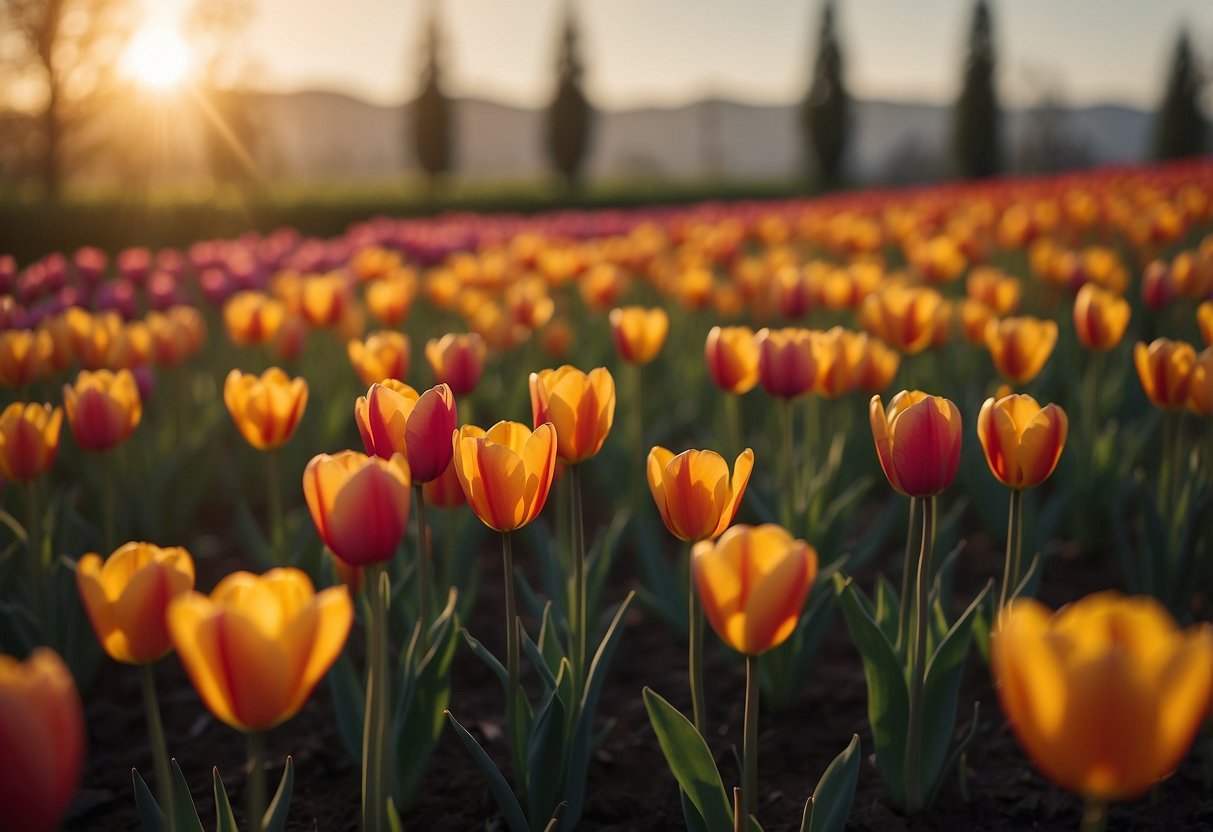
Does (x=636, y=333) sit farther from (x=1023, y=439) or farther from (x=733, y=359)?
(x=1023, y=439)

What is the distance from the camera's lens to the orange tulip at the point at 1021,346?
2887mm

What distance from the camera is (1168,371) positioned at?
253 centimetres

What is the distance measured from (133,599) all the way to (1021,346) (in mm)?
2398

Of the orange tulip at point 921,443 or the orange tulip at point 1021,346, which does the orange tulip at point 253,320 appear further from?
the orange tulip at point 921,443

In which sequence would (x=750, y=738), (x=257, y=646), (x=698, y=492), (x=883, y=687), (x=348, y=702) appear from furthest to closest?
1. (x=348, y=702)
2. (x=883, y=687)
3. (x=698, y=492)
4. (x=750, y=738)
5. (x=257, y=646)

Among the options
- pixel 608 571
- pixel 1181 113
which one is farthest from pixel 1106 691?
pixel 1181 113

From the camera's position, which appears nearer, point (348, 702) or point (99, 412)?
point (348, 702)

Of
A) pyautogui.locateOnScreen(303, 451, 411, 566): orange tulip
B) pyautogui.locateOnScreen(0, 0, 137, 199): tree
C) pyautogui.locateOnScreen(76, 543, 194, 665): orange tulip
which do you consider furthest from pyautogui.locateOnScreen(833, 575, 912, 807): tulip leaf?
pyautogui.locateOnScreen(0, 0, 137, 199): tree

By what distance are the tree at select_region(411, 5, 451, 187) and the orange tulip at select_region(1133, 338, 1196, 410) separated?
3894cm

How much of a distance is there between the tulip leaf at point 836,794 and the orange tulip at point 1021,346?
1.52 m

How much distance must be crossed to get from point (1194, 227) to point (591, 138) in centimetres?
3498

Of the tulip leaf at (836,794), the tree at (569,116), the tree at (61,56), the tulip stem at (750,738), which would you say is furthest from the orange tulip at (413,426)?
the tree at (569,116)

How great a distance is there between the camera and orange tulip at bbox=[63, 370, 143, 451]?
8.32 ft

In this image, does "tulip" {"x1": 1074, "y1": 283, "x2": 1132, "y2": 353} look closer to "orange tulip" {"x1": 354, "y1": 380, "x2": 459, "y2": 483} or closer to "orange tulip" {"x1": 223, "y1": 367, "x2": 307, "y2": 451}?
"orange tulip" {"x1": 354, "y1": 380, "x2": 459, "y2": 483}
